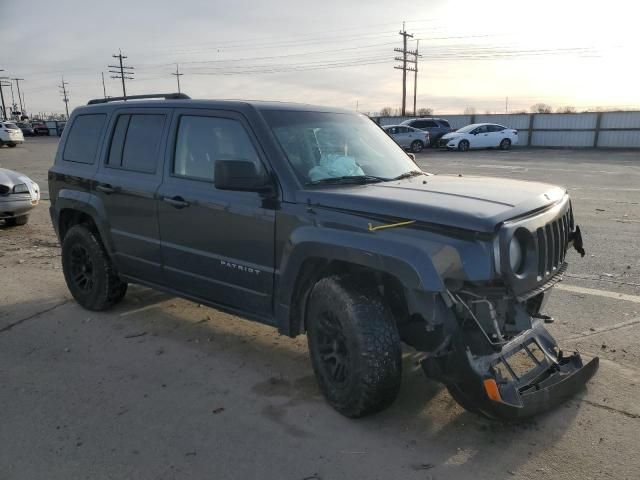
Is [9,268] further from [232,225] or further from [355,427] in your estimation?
[355,427]

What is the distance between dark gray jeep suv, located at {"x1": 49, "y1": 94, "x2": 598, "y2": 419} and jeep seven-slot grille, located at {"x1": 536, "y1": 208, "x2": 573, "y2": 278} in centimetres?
2

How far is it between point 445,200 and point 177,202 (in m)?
2.06

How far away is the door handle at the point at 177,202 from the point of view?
4004mm

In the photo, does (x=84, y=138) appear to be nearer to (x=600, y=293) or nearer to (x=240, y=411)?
(x=240, y=411)

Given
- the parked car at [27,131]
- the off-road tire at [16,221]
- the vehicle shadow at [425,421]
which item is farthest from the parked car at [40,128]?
the vehicle shadow at [425,421]

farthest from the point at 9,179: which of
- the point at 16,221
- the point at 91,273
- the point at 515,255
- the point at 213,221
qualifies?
the point at 515,255

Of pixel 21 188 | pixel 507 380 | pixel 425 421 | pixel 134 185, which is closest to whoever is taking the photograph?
pixel 507 380

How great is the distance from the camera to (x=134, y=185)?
4.42 metres

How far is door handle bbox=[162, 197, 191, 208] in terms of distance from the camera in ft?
13.1

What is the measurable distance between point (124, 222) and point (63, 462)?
2220 millimetres

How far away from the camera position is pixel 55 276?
6.42 metres

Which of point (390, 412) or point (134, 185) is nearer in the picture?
point (390, 412)

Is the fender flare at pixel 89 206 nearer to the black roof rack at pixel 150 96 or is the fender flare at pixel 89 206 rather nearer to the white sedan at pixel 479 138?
the black roof rack at pixel 150 96

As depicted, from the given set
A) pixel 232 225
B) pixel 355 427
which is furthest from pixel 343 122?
pixel 355 427
